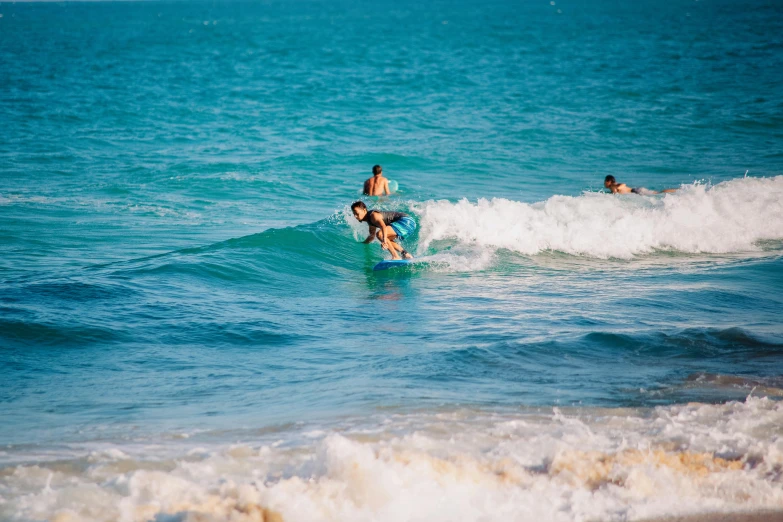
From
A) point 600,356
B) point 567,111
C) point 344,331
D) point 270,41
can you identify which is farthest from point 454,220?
point 270,41

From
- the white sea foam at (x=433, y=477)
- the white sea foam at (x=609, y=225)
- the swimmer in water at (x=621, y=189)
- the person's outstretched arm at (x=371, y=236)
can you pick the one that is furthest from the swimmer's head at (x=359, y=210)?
the swimmer in water at (x=621, y=189)

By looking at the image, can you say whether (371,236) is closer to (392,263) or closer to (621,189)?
(392,263)

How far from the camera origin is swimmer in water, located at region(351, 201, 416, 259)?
11344 mm

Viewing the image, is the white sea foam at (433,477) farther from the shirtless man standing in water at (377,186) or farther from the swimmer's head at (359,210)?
the shirtless man standing in water at (377,186)

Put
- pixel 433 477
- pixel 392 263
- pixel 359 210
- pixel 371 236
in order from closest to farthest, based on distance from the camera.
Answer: pixel 433 477 → pixel 359 210 → pixel 392 263 → pixel 371 236

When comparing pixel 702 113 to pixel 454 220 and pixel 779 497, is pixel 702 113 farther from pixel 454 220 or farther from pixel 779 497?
pixel 779 497

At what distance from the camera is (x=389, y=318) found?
29.4ft

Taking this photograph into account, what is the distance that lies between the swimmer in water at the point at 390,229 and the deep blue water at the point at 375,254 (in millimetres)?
563

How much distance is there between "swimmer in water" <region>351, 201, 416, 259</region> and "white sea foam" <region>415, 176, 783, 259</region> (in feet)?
2.82

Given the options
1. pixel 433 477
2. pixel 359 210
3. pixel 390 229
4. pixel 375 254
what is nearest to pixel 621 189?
pixel 375 254

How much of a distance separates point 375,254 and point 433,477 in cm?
804

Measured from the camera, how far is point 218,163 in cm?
1927

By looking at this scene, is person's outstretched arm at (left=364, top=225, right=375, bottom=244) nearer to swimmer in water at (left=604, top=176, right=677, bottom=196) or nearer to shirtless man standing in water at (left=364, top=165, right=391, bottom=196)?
shirtless man standing in water at (left=364, top=165, right=391, bottom=196)

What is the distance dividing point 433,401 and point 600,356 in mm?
2052
